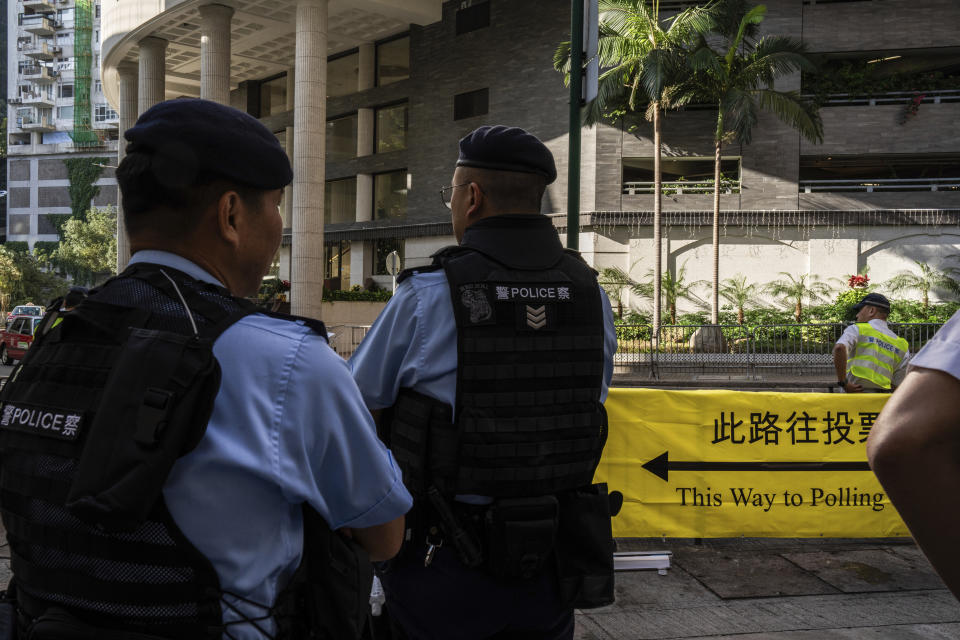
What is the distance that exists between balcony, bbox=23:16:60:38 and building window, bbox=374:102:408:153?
70778 mm

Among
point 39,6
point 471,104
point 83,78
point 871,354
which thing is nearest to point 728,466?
point 871,354

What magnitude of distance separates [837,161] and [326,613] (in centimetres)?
3176

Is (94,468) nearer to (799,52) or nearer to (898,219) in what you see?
(799,52)

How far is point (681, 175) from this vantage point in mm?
28750

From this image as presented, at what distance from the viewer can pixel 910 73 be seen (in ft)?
93.4

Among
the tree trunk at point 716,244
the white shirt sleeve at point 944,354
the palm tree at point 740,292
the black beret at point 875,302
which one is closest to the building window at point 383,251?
the tree trunk at point 716,244

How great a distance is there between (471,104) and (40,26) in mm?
77728

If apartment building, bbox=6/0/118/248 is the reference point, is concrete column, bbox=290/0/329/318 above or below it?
below

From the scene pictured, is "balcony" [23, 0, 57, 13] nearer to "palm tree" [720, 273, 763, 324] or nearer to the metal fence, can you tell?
"palm tree" [720, 273, 763, 324]

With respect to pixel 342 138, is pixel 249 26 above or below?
above

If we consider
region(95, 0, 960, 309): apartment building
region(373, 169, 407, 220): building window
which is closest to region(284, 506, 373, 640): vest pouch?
region(95, 0, 960, 309): apartment building

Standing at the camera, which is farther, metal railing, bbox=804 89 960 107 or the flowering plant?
metal railing, bbox=804 89 960 107

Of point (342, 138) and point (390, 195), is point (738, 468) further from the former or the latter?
point (342, 138)

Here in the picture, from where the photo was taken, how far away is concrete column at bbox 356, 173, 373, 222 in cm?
3741
